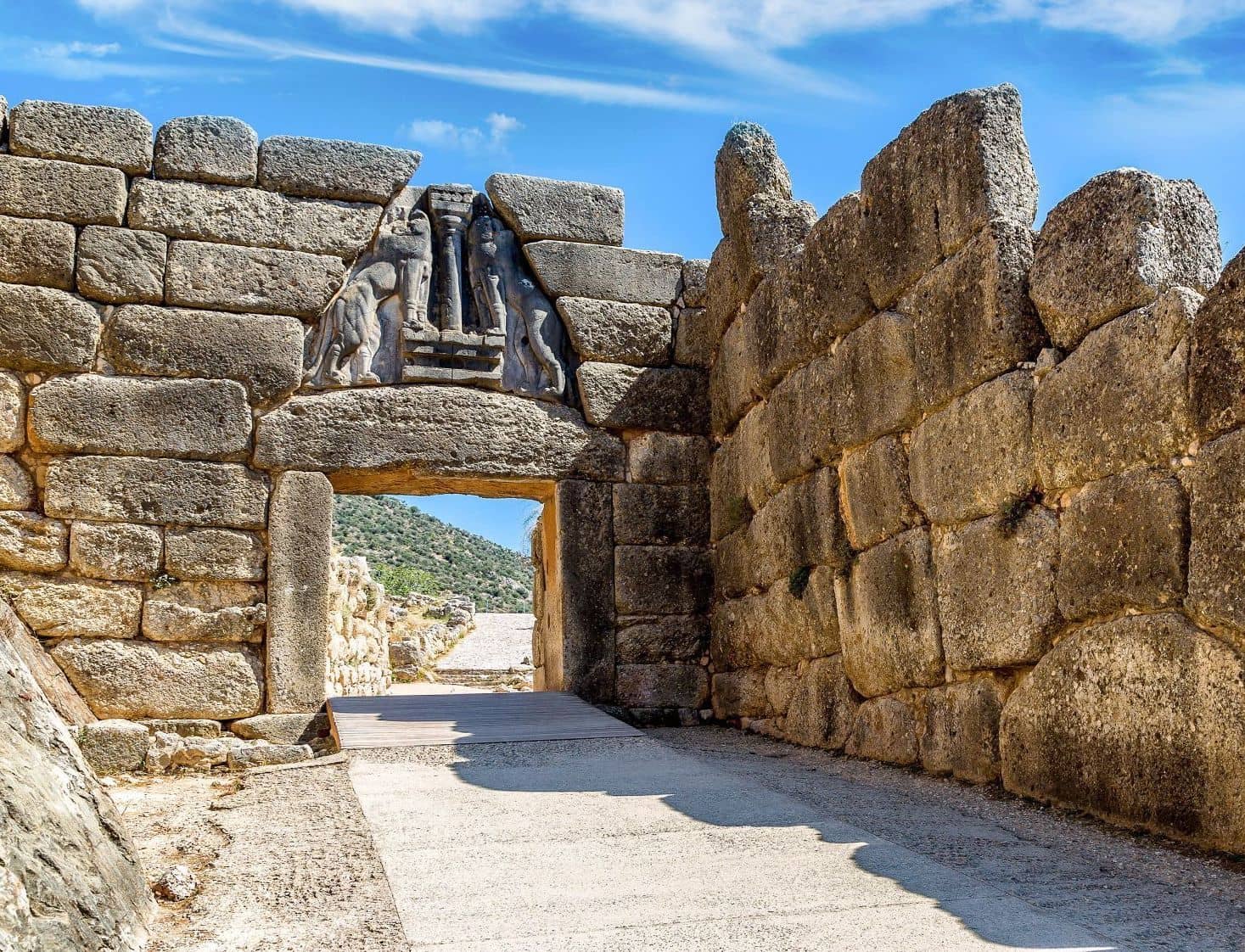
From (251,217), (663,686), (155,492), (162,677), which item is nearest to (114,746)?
(162,677)

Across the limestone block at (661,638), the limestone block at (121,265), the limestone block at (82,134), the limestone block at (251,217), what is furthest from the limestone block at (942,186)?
the limestone block at (82,134)

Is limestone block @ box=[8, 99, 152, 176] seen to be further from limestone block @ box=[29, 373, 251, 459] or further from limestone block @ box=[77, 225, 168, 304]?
limestone block @ box=[29, 373, 251, 459]

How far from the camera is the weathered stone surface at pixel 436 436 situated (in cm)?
684

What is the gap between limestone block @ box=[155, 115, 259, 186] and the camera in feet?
22.5

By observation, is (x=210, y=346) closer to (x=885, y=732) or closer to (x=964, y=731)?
(x=885, y=732)

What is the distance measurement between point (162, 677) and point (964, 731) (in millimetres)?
4263

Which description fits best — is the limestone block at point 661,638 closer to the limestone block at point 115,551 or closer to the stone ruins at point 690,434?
the stone ruins at point 690,434

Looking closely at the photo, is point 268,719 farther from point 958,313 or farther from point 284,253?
point 958,313

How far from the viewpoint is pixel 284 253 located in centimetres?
696

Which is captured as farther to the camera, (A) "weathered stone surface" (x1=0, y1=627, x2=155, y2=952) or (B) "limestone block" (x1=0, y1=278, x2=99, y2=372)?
(B) "limestone block" (x1=0, y1=278, x2=99, y2=372)

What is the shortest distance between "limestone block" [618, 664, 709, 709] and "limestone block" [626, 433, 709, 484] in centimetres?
121

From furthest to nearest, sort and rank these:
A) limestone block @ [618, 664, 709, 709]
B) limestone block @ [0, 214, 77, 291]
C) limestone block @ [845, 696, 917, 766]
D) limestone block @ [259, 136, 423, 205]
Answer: limestone block @ [618, 664, 709, 709]
limestone block @ [259, 136, 423, 205]
limestone block @ [0, 214, 77, 291]
limestone block @ [845, 696, 917, 766]

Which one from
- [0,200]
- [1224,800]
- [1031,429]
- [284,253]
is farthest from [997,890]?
[0,200]

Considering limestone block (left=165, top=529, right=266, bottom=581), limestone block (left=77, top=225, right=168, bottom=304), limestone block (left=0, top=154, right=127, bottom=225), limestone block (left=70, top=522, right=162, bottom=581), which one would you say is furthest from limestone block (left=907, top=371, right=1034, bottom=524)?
limestone block (left=0, top=154, right=127, bottom=225)
